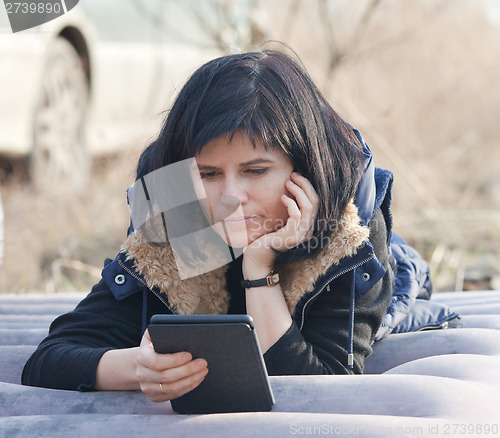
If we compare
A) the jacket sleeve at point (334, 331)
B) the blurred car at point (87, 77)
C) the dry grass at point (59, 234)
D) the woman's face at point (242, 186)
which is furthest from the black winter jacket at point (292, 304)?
the blurred car at point (87, 77)

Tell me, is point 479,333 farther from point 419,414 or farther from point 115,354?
point 115,354

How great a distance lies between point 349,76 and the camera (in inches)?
227

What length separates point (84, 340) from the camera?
1.76 m

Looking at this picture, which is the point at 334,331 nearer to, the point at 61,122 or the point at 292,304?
the point at 292,304

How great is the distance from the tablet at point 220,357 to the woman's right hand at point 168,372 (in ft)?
0.05

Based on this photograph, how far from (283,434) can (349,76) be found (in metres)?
4.76

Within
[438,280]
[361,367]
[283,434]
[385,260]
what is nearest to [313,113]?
[385,260]

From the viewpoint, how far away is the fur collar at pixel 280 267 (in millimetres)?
1773

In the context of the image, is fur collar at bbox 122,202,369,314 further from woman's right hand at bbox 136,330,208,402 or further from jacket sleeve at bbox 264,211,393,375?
woman's right hand at bbox 136,330,208,402

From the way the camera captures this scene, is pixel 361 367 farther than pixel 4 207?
No

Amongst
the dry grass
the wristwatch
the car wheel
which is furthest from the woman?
the car wheel

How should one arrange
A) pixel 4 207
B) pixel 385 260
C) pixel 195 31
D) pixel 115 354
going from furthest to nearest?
pixel 195 31, pixel 4 207, pixel 385 260, pixel 115 354

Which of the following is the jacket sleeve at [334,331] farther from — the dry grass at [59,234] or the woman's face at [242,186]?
the dry grass at [59,234]

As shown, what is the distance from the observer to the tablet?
52.9 inches
